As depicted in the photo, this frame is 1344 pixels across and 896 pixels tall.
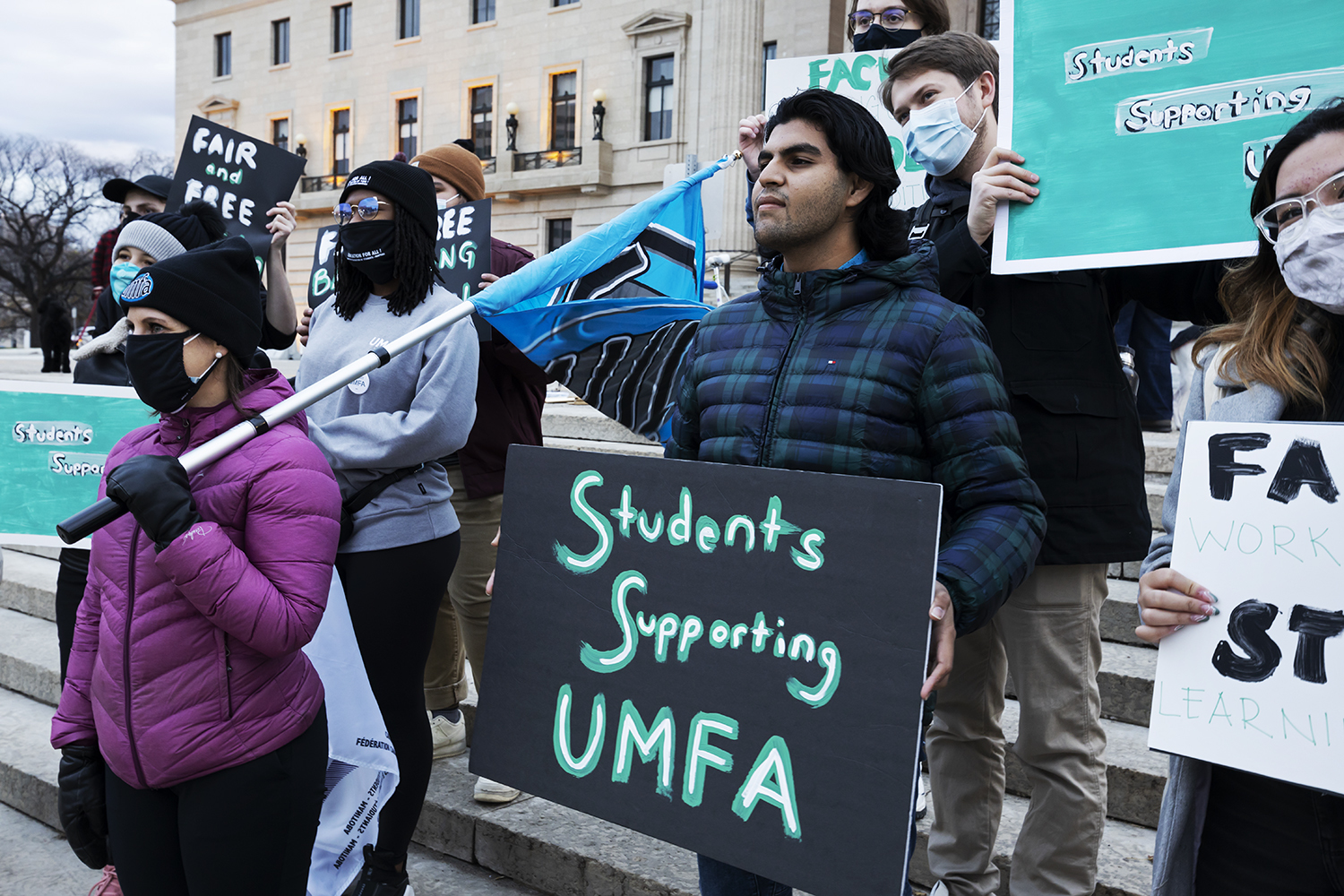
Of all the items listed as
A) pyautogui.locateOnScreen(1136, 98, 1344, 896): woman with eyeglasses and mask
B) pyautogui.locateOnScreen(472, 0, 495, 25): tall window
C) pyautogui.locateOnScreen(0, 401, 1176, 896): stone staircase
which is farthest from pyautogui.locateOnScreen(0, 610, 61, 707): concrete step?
pyautogui.locateOnScreen(472, 0, 495, 25): tall window

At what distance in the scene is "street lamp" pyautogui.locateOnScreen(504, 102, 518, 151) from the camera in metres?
29.2

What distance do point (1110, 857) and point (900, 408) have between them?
5.99 feet

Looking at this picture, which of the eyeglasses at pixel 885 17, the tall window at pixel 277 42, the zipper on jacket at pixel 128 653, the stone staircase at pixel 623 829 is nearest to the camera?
the zipper on jacket at pixel 128 653

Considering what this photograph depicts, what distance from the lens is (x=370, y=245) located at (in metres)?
2.86

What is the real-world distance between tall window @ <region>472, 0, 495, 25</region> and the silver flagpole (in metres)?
31.4

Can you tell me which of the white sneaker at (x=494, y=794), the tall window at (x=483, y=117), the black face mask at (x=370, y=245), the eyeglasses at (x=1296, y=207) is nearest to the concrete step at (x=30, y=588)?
the white sneaker at (x=494, y=794)

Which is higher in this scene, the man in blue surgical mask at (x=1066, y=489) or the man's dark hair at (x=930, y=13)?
the man's dark hair at (x=930, y=13)

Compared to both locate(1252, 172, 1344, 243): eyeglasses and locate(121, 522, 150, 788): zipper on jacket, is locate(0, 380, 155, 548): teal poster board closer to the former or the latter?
locate(121, 522, 150, 788): zipper on jacket

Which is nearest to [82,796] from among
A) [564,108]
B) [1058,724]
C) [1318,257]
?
[1058,724]

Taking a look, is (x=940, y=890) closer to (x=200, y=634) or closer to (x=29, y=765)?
(x=200, y=634)

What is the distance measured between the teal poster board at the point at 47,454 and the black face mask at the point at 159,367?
176cm

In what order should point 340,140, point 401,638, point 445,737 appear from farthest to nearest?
point 340,140 < point 445,737 < point 401,638

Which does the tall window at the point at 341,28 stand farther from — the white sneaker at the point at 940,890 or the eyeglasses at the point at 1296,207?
the eyeglasses at the point at 1296,207

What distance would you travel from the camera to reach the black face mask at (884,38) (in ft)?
12.0
